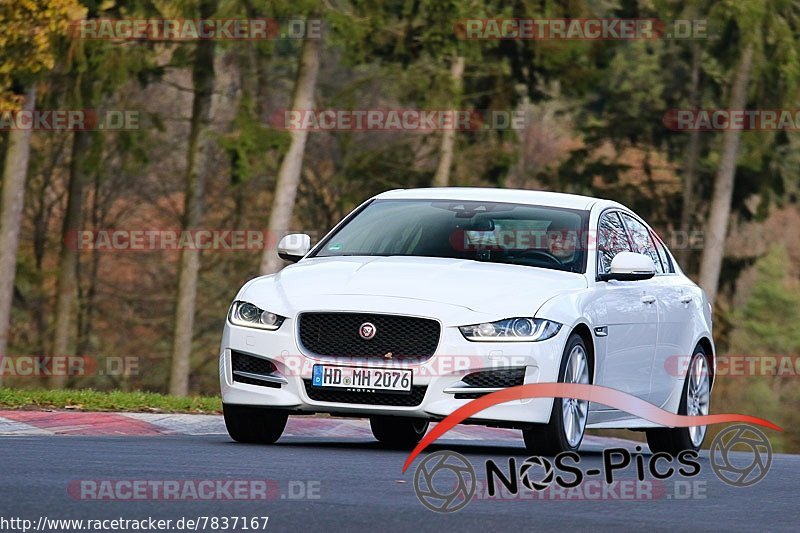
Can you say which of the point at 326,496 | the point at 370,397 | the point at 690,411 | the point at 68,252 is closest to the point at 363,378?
the point at 370,397

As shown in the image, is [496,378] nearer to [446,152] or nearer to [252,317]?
[252,317]

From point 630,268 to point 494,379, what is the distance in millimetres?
1601

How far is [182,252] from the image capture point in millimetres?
31594

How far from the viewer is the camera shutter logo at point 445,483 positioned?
8.22m

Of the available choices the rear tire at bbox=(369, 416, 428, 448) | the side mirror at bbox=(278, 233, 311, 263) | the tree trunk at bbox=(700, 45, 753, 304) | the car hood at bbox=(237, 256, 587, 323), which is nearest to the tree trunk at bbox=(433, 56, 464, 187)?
the tree trunk at bbox=(700, 45, 753, 304)

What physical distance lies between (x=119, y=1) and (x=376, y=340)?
21.4m

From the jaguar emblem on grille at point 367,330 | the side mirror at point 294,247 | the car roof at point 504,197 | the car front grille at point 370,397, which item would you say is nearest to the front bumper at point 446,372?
the car front grille at point 370,397

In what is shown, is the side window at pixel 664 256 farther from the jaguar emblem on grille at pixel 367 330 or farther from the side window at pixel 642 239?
the jaguar emblem on grille at pixel 367 330

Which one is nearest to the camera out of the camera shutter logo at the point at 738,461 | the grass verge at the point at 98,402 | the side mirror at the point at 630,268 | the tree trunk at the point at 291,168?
the camera shutter logo at the point at 738,461

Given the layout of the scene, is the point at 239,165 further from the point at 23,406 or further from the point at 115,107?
the point at 23,406

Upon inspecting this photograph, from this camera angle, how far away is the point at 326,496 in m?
8.25

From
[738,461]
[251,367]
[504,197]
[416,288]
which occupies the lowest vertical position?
[738,461]

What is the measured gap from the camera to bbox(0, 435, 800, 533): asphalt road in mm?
7520

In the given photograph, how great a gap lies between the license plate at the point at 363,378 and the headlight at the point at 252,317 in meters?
0.42
